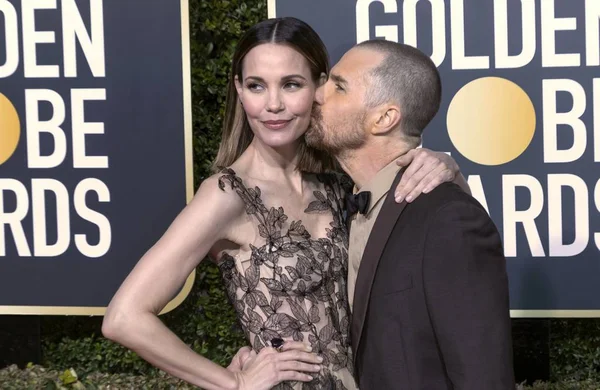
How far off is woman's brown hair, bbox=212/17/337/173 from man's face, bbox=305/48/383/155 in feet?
0.60

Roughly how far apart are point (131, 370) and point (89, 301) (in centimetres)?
54

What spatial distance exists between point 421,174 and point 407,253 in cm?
22

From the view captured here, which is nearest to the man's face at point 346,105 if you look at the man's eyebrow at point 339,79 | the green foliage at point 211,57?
the man's eyebrow at point 339,79

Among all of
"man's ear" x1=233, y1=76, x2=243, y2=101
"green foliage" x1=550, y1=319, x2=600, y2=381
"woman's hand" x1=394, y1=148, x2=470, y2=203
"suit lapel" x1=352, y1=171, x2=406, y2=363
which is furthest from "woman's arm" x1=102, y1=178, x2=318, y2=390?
"green foliage" x1=550, y1=319, x2=600, y2=381

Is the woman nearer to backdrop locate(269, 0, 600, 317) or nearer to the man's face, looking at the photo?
the man's face

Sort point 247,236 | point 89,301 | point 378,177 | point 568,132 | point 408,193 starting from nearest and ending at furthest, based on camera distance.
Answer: point 408,193 → point 378,177 → point 247,236 → point 568,132 → point 89,301

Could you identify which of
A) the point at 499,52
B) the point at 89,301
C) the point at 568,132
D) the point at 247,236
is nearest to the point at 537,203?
the point at 568,132

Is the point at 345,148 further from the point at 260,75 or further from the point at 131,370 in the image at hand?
the point at 131,370

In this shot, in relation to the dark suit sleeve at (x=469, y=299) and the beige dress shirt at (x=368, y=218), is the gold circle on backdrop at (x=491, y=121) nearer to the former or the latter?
the beige dress shirt at (x=368, y=218)

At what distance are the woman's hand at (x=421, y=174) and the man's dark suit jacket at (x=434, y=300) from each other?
0.02m

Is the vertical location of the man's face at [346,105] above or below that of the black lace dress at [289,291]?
above

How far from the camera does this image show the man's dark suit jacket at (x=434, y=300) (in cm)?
192

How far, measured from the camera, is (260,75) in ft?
8.61

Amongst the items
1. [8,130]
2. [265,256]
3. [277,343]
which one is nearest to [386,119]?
[265,256]
